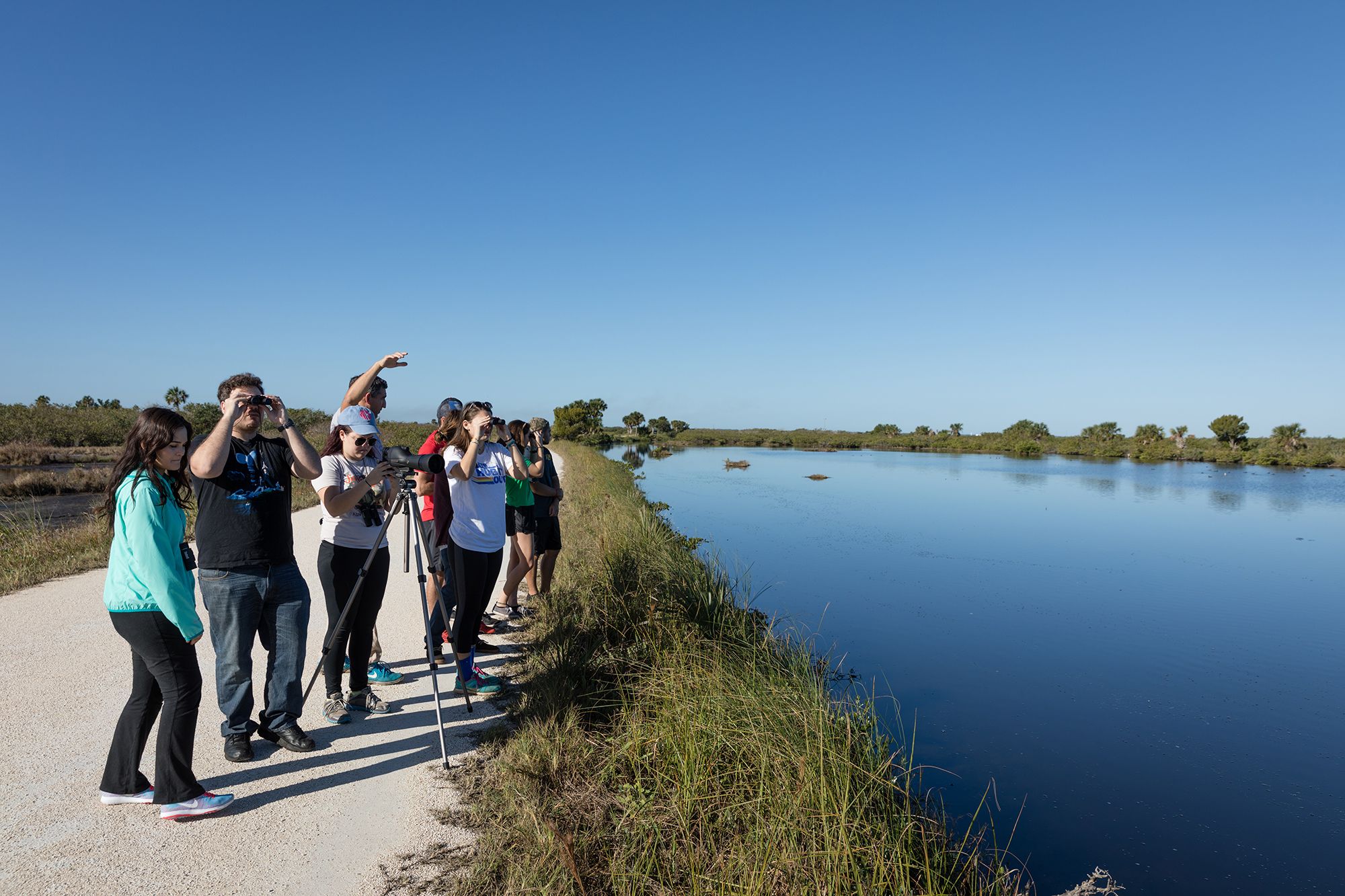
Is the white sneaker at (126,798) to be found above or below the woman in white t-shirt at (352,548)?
below

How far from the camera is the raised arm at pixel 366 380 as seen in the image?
4227mm

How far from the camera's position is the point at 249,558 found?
129 inches

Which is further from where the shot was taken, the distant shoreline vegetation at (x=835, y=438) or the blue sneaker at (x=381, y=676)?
the distant shoreline vegetation at (x=835, y=438)

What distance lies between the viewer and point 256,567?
3346mm

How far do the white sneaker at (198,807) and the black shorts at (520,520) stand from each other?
127 inches

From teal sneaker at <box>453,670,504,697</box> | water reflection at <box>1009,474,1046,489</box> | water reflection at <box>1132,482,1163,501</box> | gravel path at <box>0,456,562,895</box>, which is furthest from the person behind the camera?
water reflection at <box>1009,474,1046,489</box>

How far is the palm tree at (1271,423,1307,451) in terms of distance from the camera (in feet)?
159

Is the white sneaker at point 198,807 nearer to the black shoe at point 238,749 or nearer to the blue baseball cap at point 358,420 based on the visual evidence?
the black shoe at point 238,749

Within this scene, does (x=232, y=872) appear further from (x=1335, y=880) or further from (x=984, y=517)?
(x=984, y=517)

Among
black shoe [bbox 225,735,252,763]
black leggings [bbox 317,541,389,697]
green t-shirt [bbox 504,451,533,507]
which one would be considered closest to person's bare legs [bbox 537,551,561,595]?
green t-shirt [bbox 504,451,533,507]

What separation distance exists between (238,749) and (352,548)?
1204 millimetres

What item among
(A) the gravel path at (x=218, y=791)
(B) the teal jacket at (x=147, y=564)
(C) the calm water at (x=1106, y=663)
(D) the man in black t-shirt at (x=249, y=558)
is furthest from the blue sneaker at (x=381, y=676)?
(C) the calm water at (x=1106, y=663)

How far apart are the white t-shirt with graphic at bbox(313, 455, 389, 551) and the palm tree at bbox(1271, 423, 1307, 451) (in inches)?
2571

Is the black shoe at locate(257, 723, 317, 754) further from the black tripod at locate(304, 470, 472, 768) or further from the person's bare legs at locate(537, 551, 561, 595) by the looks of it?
the person's bare legs at locate(537, 551, 561, 595)
